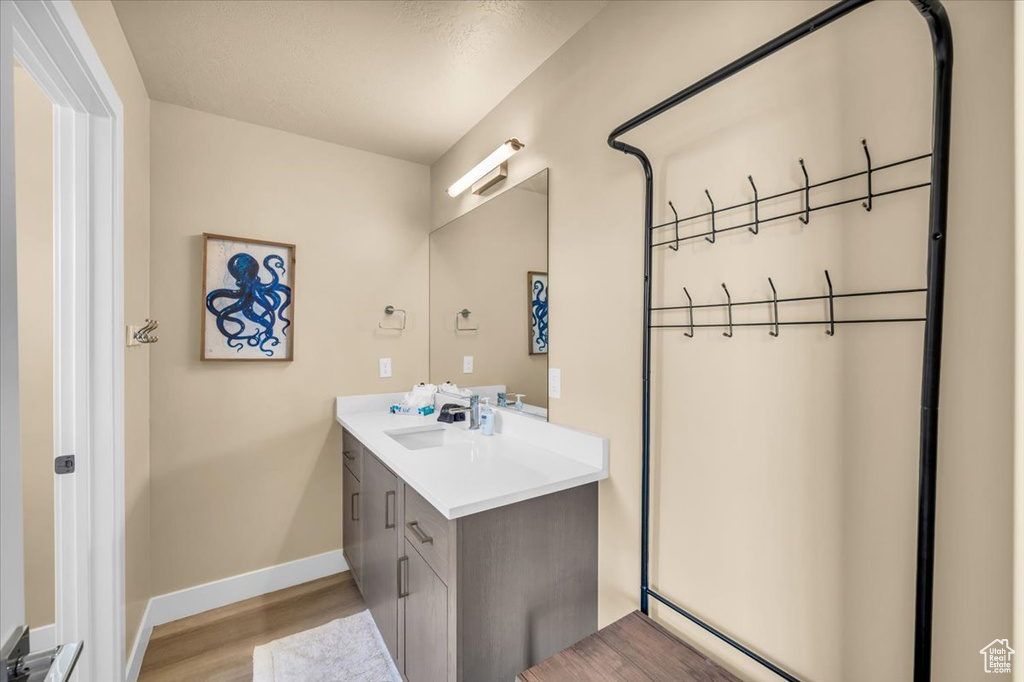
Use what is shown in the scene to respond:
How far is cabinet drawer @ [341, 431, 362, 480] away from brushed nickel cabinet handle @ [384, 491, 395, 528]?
449mm

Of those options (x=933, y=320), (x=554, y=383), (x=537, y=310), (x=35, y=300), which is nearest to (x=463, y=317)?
(x=537, y=310)

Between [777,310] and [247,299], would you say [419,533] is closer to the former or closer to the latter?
[777,310]

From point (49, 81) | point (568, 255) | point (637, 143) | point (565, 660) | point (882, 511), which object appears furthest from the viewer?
point (568, 255)

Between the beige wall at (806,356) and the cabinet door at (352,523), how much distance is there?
4.17ft

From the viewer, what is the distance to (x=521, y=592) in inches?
53.8

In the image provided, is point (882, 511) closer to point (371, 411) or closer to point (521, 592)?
point (521, 592)

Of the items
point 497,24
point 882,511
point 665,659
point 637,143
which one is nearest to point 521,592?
point 665,659

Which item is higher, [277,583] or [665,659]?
[665,659]

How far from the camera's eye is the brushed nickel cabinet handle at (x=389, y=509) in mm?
1691

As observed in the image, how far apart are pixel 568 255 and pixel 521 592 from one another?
3.86 feet

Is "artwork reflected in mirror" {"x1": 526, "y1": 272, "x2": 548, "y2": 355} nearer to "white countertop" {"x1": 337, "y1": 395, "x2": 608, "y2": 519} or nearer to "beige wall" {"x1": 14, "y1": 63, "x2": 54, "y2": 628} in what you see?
"white countertop" {"x1": 337, "y1": 395, "x2": 608, "y2": 519}

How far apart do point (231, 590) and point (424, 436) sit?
1.26 metres

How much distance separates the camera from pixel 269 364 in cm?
235

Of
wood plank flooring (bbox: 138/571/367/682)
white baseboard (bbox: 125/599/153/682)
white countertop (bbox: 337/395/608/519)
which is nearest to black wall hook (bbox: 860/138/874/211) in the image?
white countertop (bbox: 337/395/608/519)
